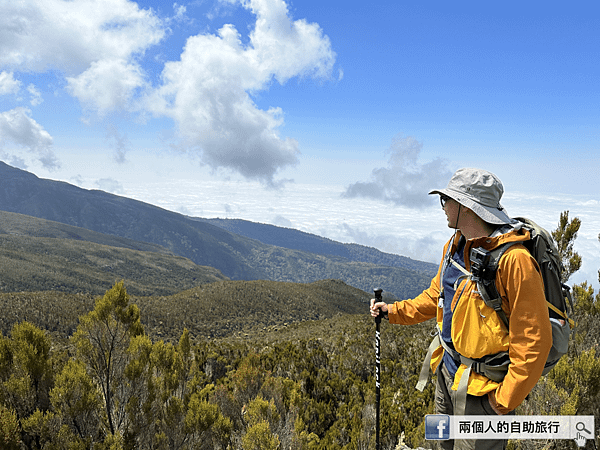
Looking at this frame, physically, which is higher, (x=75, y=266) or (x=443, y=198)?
(x=443, y=198)

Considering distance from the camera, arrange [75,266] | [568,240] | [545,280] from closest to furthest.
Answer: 1. [545,280]
2. [568,240]
3. [75,266]

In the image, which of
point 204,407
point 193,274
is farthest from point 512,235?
point 193,274

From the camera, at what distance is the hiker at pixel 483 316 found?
6.31ft

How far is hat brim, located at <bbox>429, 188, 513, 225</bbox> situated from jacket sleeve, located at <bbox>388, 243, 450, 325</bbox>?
0.70 meters

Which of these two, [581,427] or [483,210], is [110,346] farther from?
[581,427]

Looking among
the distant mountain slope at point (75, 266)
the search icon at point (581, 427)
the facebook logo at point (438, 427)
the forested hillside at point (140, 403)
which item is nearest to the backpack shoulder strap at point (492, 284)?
the facebook logo at point (438, 427)

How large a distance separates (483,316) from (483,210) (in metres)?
0.70

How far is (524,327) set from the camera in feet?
6.39

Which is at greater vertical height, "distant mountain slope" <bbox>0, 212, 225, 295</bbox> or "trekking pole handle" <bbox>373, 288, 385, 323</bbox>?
"trekking pole handle" <bbox>373, 288, 385, 323</bbox>

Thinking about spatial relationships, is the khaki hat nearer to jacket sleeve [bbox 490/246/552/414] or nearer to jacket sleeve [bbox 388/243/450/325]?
jacket sleeve [bbox 490/246/552/414]

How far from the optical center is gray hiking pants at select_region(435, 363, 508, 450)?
226 centimetres

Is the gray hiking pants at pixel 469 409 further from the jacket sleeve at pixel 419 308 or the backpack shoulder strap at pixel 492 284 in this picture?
the backpack shoulder strap at pixel 492 284

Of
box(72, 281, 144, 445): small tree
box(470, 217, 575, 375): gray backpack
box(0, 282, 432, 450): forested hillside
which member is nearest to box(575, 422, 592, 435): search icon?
box(0, 282, 432, 450): forested hillside

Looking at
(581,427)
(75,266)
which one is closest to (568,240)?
(581,427)
